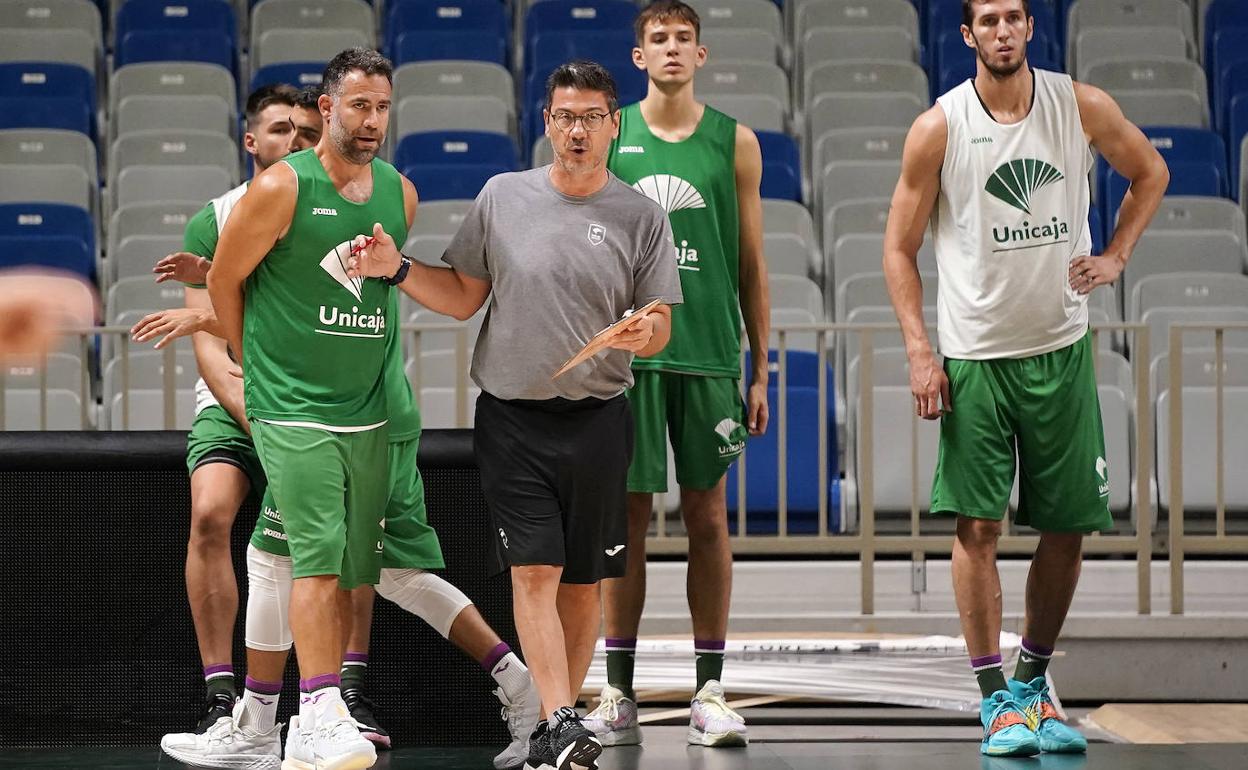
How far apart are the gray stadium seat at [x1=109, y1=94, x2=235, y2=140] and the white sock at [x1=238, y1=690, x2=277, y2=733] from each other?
5193mm

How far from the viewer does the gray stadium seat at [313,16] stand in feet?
29.8

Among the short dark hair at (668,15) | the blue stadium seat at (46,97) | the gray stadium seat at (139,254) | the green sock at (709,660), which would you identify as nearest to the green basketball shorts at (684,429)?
the green sock at (709,660)

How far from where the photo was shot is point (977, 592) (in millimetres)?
4055

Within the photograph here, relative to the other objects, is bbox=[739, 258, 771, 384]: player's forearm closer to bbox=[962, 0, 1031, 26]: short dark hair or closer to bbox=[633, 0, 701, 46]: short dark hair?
bbox=[633, 0, 701, 46]: short dark hair

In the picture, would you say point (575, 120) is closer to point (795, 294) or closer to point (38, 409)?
point (795, 294)

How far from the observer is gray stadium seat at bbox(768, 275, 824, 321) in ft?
22.1

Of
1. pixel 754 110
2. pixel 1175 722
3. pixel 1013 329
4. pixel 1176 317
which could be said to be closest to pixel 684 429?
pixel 1013 329

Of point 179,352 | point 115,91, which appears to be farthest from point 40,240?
point 115,91

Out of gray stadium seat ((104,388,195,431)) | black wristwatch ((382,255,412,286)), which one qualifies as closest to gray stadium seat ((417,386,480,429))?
gray stadium seat ((104,388,195,431))

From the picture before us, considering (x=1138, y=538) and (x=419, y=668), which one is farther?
(x=1138, y=538)

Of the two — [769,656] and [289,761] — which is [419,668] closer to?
[289,761]

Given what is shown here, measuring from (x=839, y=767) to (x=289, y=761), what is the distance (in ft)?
4.31

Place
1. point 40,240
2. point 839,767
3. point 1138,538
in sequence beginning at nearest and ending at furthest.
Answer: point 839,767 < point 1138,538 < point 40,240

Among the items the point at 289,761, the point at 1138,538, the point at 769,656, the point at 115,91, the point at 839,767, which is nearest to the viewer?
the point at 289,761
